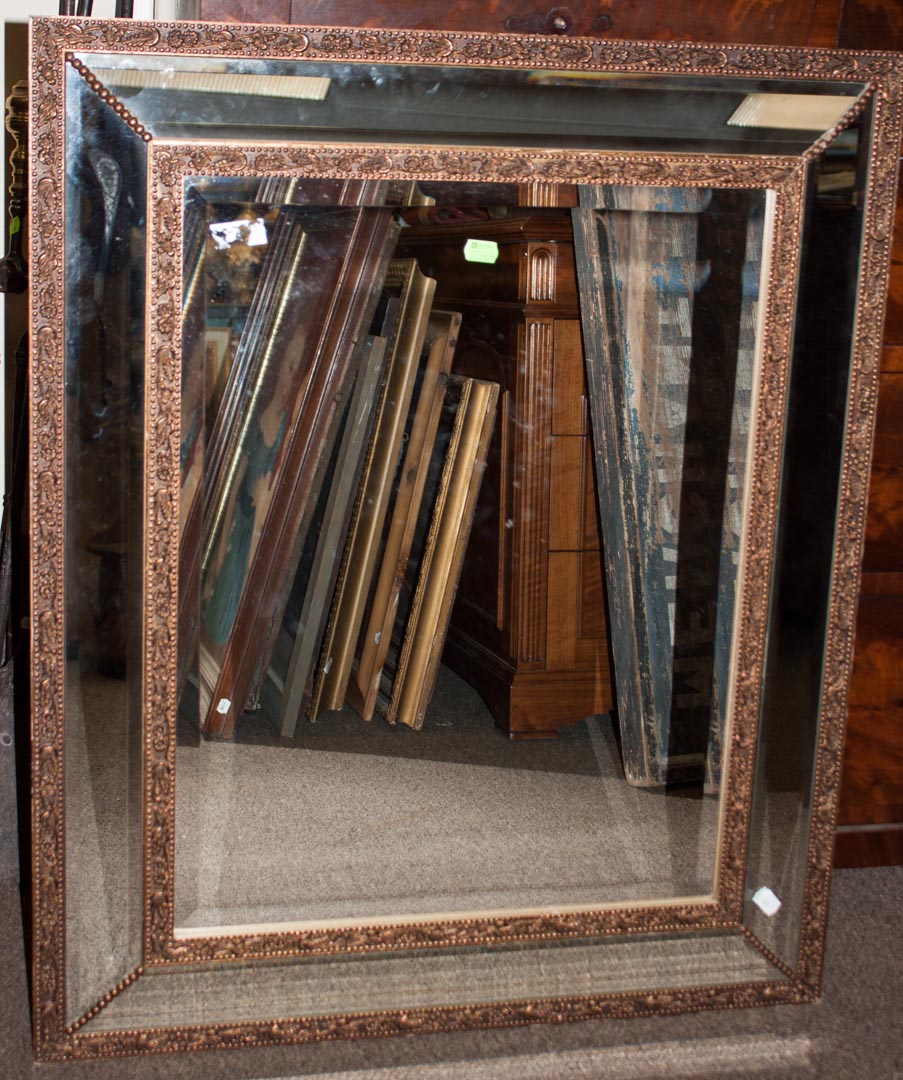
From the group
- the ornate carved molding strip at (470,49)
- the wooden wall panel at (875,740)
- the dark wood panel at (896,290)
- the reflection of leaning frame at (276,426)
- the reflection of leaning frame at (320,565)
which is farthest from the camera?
the wooden wall panel at (875,740)

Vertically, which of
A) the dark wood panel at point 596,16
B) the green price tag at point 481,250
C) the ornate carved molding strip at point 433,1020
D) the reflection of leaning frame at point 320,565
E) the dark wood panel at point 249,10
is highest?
the dark wood panel at point 596,16

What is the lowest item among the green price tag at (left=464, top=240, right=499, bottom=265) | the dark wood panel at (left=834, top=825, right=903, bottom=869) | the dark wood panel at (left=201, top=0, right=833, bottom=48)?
the dark wood panel at (left=834, top=825, right=903, bottom=869)

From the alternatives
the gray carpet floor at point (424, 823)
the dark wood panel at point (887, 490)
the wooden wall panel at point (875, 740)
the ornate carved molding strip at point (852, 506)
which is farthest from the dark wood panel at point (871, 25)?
the gray carpet floor at point (424, 823)

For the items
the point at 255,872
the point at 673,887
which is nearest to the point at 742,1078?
the point at 673,887

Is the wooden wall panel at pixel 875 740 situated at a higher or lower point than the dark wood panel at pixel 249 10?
lower

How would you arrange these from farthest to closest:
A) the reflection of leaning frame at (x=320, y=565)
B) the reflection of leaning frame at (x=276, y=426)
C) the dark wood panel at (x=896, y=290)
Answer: the dark wood panel at (x=896, y=290)
the reflection of leaning frame at (x=320, y=565)
the reflection of leaning frame at (x=276, y=426)

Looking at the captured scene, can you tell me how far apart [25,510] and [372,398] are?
994 mm

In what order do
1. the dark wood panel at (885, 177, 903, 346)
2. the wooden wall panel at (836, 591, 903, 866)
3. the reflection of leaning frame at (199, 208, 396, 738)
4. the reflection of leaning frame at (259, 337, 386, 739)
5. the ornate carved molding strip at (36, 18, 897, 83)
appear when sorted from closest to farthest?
1. the ornate carved molding strip at (36, 18, 897, 83)
2. the reflection of leaning frame at (199, 208, 396, 738)
3. the reflection of leaning frame at (259, 337, 386, 739)
4. the dark wood panel at (885, 177, 903, 346)
5. the wooden wall panel at (836, 591, 903, 866)

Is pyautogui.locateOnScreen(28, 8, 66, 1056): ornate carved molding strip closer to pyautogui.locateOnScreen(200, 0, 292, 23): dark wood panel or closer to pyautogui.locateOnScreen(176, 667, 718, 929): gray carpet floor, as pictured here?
pyautogui.locateOnScreen(176, 667, 718, 929): gray carpet floor

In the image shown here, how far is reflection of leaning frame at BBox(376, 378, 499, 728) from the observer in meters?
1.44

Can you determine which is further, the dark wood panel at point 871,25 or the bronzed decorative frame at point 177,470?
the dark wood panel at point 871,25

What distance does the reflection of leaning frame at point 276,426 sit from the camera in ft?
4.24

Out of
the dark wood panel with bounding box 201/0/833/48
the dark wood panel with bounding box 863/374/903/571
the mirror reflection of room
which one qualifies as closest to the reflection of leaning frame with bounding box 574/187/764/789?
the mirror reflection of room

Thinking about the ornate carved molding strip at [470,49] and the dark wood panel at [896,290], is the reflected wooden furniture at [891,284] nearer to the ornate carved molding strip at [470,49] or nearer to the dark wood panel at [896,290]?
the dark wood panel at [896,290]
